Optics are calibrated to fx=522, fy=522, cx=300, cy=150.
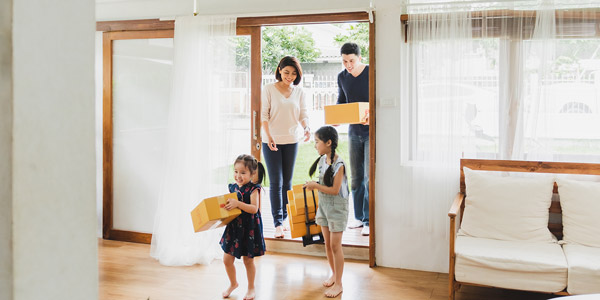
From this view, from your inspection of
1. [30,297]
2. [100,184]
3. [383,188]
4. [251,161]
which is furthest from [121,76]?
[30,297]

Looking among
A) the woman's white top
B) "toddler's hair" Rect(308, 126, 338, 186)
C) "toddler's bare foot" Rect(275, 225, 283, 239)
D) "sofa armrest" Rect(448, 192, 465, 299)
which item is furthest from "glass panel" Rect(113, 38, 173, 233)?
"sofa armrest" Rect(448, 192, 465, 299)

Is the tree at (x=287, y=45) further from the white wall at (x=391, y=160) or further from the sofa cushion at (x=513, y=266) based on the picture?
the sofa cushion at (x=513, y=266)

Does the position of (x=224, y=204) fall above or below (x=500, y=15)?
below

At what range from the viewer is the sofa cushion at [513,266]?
9.62ft

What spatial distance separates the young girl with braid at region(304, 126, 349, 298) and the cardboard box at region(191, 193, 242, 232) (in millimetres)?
547

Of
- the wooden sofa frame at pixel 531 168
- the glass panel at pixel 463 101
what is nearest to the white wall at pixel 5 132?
the wooden sofa frame at pixel 531 168

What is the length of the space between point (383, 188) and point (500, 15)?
1.51 m

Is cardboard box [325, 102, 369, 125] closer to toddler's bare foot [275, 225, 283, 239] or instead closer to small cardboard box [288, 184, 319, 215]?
small cardboard box [288, 184, 319, 215]

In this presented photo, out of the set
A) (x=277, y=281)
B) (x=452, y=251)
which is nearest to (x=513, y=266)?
(x=452, y=251)

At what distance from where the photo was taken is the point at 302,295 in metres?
3.46

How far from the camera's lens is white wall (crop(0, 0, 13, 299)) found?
0.40 m

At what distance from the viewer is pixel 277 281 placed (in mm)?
3730

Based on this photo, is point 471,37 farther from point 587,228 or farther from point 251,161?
point 251,161

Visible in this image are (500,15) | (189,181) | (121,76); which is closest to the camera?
(500,15)
